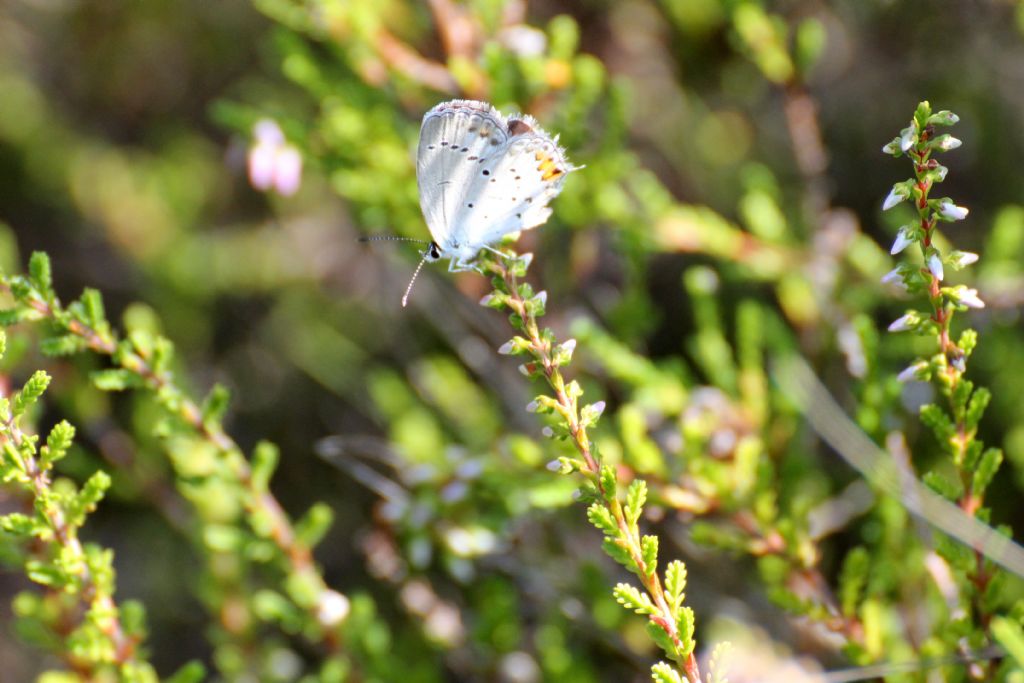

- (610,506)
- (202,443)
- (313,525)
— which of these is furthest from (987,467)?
(202,443)

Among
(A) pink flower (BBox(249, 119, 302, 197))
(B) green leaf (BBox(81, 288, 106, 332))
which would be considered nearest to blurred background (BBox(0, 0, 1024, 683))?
(A) pink flower (BBox(249, 119, 302, 197))

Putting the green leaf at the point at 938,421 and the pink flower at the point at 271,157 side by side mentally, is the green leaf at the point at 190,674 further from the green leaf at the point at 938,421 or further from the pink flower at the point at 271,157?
the green leaf at the point at 938,421

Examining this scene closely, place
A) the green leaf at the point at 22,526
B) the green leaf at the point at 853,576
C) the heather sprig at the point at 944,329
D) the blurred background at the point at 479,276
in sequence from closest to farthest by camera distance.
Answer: the heather sprig at the point at 944,329
the green leaf at the point at 22,526
the green leaf at the point at 853,576
the blurred background at the point at 479,276

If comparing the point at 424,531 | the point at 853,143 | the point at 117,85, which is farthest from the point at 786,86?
the point at 117,85

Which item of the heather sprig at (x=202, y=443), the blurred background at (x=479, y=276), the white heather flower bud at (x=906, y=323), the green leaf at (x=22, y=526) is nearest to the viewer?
the white heather flower bud at (x=906, y=323)

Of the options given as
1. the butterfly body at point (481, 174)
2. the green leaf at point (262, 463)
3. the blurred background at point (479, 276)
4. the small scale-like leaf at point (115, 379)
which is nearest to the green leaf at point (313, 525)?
the green leaf at point (262, 463)

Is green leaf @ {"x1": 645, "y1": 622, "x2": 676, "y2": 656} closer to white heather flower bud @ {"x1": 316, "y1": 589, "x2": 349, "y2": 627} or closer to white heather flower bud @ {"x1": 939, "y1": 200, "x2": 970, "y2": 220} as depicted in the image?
white heather flower bud @ {"x1": 939, "y1": 200, "x2": 970, "y2": 220}

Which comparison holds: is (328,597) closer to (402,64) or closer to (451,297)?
(451,297)
